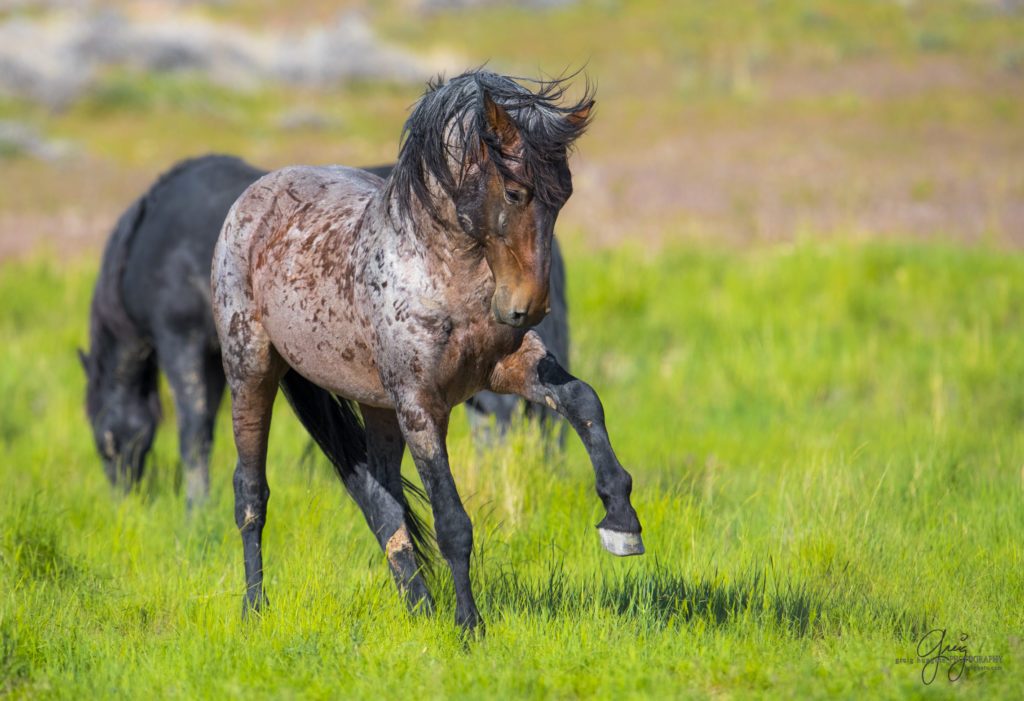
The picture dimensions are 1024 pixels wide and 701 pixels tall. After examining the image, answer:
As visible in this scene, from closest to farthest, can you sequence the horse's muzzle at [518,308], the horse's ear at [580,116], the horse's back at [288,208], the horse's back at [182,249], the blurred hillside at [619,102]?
the horse's muzzle at [518,308] < the horse's ear at [580,116] < the horse's back at [288,208] < the horse's back at [182,249] < the blurred hillside at [619,102]

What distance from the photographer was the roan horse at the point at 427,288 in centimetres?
328

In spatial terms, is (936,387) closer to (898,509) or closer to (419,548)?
(898,509)

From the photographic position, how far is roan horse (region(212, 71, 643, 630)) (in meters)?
3.28

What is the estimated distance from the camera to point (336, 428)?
4.73 metres

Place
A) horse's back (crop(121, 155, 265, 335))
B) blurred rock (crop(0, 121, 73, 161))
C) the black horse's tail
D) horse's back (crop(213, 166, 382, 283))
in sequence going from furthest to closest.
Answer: blurred rock (crop(0, 121, 73, 161)) → horse's back (crop(121, 155, 265, 335)) → the black horse's tail → horse's back (crop(213, 166, 382, 283))

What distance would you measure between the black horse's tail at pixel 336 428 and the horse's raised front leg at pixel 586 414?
1.24 m

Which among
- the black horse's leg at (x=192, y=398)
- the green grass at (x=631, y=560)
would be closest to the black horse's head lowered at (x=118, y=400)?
the green grass at (x=631, y=560)

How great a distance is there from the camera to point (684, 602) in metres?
3.95

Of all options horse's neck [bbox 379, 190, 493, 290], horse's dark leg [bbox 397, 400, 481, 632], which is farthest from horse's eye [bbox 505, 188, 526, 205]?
horse's dark leg [bbox 397, 400, 481, 632]

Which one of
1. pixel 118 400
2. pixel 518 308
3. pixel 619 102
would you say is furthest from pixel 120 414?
pixel 619 102

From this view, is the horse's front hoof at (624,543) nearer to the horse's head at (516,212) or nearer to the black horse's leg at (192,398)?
the horse's head at (516,212)

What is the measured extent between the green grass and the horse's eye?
1.50 meters

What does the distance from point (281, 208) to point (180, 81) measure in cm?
2970
